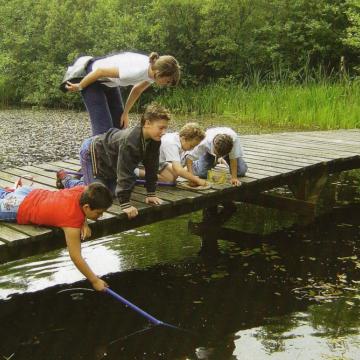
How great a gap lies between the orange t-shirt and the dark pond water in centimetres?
72

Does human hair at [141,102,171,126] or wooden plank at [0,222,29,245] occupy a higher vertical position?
human hair at [141,102,171,126]

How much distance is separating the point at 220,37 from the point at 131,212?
12934 millimetres

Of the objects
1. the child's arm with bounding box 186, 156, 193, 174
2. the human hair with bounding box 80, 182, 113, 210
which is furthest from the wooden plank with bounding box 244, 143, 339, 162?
the human hair with bounding box 80, 182, 113, 210

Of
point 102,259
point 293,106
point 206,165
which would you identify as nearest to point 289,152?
point 206,165

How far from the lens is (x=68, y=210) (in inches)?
128

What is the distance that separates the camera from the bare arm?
4020mm

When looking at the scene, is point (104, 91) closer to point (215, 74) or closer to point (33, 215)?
point (33, 215)

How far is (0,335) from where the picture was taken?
339 cm

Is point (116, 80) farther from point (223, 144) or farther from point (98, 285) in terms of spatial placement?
point (98, 285)

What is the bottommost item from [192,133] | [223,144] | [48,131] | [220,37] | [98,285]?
[98,285]

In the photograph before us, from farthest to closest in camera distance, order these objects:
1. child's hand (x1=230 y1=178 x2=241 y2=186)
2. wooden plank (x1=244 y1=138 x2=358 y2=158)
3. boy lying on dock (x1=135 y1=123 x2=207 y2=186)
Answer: wooden plank (x1=244 y1=138 x2=358 y2=158) → child's hand (x1=230 y1=178 x2=241 y2=186) → boy lying on dock (x1=135 y1=123 x2=207 y2=186)

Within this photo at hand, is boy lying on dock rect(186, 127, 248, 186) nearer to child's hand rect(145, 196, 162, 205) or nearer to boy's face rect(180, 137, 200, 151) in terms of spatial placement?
boy's face rect(180, 137, 200, 151)

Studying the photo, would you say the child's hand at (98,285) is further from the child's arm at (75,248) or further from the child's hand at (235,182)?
the child's hand at (235,182)

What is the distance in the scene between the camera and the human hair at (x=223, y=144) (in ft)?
14.7
